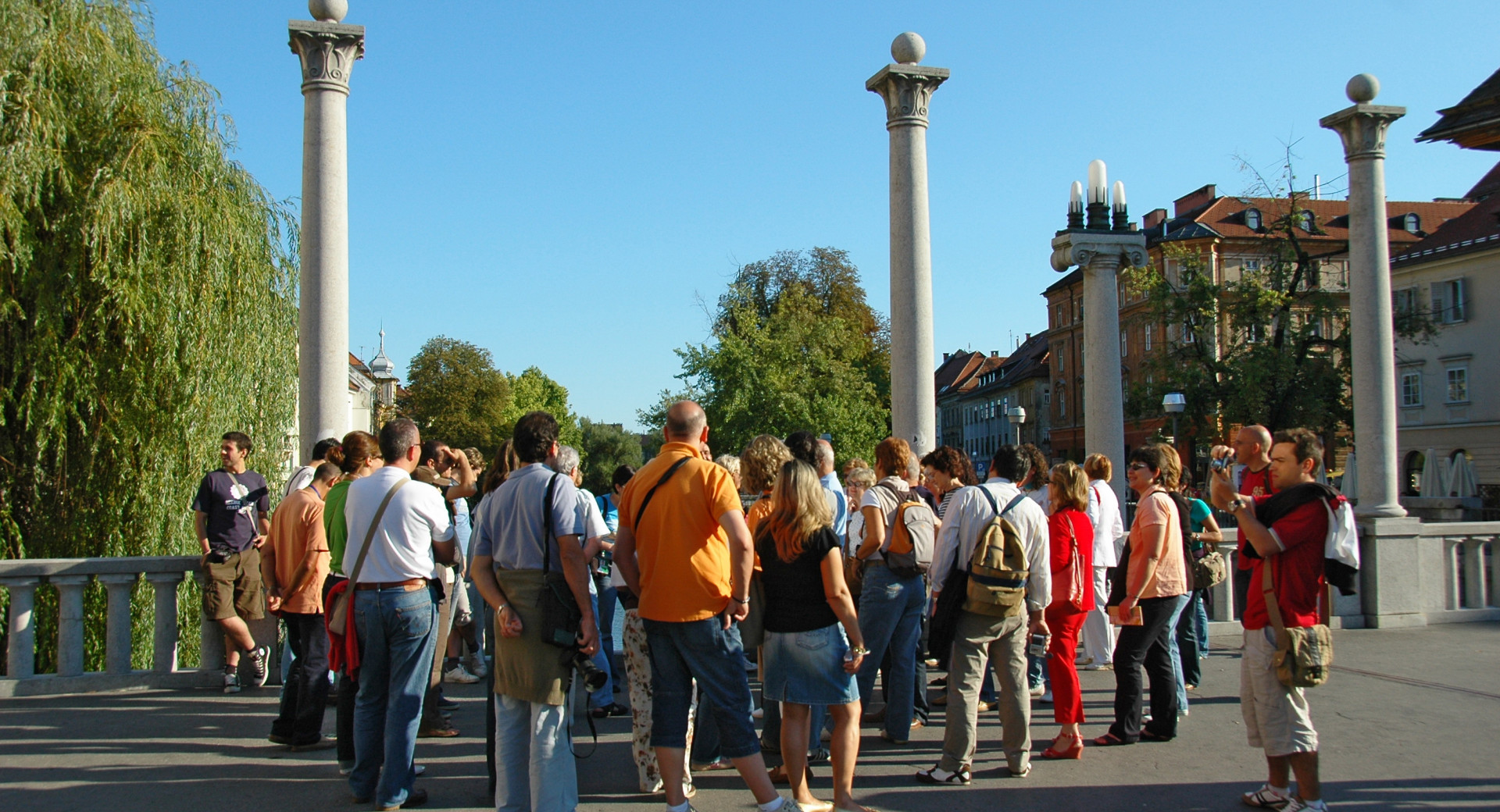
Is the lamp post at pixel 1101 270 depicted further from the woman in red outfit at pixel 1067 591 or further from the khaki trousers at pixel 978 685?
the khaki trousers at pixel 978 685

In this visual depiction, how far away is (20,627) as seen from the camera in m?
8.38

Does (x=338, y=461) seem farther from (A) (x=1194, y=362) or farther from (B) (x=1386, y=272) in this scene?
(A) (x=1194, y=362)

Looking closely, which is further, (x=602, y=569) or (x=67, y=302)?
(x=67, y=302)

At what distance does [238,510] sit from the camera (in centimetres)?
841

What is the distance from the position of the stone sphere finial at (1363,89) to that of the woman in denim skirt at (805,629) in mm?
11181

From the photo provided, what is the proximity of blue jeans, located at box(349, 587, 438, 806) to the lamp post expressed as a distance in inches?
340

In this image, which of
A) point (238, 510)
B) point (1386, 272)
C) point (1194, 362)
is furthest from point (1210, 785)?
point (1194, 362)

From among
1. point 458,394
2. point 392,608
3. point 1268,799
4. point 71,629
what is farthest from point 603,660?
point 458,394

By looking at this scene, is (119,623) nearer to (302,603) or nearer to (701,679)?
(302,603)

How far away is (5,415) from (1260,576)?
1022cm

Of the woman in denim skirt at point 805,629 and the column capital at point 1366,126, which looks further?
the column capital at point 1366,126

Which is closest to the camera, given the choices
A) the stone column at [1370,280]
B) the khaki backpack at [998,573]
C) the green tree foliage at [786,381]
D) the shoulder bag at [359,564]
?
the shoulder bag at [359,564]

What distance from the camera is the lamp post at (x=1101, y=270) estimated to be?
40.9 feet

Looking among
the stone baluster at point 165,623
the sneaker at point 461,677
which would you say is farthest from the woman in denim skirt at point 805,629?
the stone baluster at point 165,623
